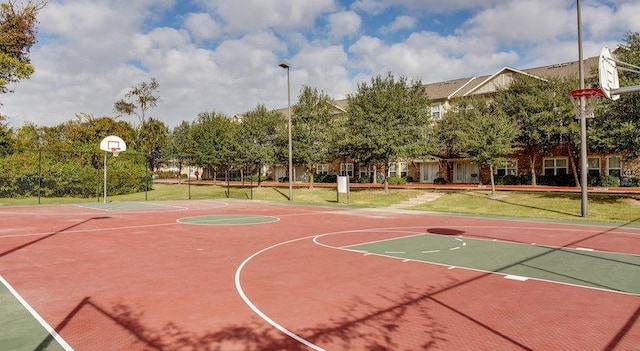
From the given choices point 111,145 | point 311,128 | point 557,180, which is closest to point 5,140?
point 111,145

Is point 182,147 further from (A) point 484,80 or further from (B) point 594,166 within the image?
(B) point 594,166

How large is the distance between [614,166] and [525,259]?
3631 centimetres

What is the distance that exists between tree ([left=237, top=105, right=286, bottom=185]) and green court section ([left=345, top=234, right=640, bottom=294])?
104 ft

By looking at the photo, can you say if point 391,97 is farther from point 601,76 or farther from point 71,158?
point 71,158

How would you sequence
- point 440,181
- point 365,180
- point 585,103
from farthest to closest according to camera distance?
point 365,180 < point 440,181 < point 585,103

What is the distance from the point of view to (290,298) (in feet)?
29.5

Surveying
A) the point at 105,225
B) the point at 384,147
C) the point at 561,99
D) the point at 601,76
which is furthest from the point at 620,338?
the point at 561,99

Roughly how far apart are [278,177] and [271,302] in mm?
62049

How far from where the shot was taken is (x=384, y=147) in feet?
122

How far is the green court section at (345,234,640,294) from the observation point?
1048cm

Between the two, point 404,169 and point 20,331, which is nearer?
point 20,331

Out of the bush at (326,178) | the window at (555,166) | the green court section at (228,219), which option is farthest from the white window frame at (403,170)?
the green court section at (228,219)

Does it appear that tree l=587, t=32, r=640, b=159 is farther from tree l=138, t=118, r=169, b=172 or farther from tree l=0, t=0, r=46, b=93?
tree l=138, t=118, r=169, b=172

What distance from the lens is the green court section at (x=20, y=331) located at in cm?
650
